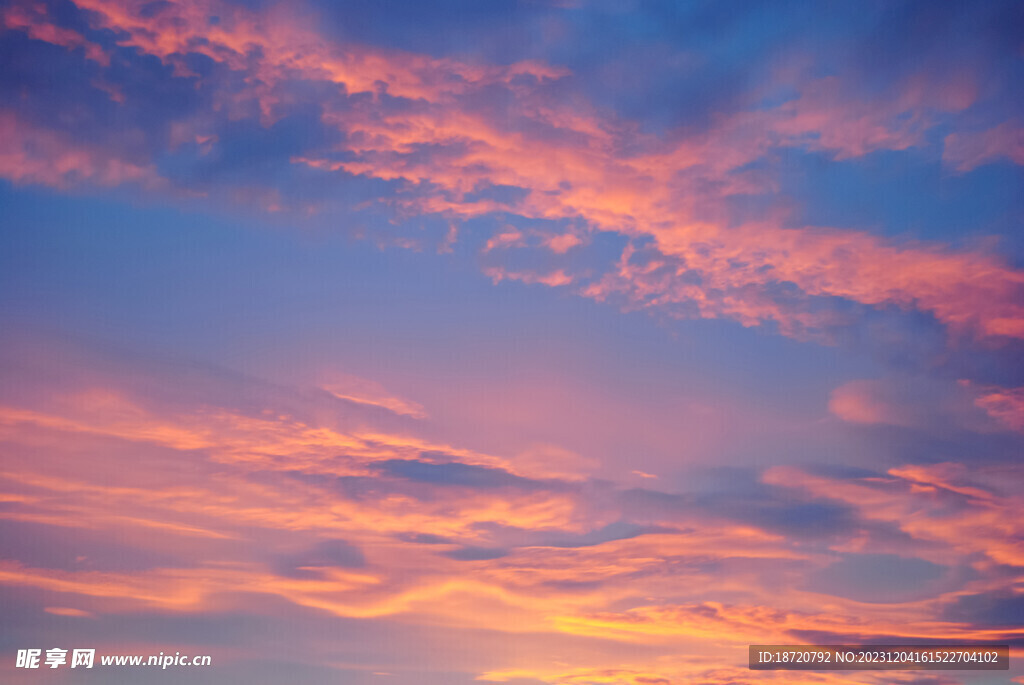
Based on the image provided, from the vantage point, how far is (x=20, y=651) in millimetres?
52719

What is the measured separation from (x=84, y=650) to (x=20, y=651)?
15.4 ft

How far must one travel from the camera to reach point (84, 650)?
5550cm
